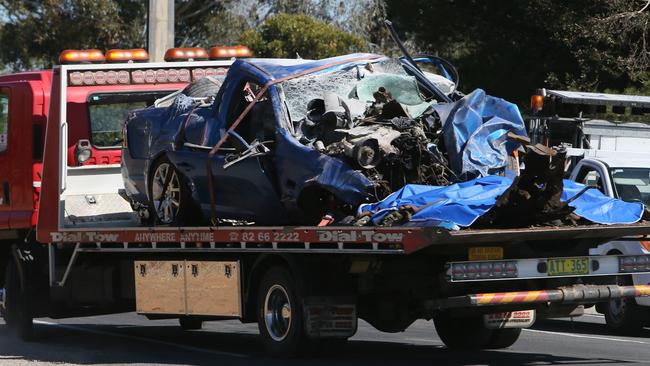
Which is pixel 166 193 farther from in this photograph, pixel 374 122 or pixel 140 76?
pixel 140 76

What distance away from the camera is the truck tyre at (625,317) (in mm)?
14320

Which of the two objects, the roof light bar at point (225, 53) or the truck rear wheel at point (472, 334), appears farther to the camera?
the roof light bar at point (225, 53)

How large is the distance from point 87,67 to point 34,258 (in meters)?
2.22

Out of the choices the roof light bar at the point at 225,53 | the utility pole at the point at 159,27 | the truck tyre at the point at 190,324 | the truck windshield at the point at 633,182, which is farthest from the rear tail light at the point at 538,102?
the utility pole at the point at 159,27

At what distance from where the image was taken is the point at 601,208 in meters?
10.3

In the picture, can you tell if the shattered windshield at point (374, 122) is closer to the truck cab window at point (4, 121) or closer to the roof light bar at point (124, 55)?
the roof light bar at point (124, 55)

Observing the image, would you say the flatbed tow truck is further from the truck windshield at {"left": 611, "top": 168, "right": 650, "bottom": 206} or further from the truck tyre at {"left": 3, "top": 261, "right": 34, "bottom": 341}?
the truck windshield at {"left": 611, "top": 168, "right": 650, "bottom": 206}

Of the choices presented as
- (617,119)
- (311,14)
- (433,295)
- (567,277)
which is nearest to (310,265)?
(433,295)

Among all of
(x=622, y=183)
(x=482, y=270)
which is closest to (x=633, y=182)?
(x=622, y=183)

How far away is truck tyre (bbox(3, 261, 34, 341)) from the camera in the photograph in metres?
14.3

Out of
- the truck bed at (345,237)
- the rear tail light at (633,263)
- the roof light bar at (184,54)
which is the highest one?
the roof light bar at (184,54)

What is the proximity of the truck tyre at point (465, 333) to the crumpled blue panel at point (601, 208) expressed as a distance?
209 centimetres

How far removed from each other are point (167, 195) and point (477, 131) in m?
3.42

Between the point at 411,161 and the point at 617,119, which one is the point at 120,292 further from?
the point at 617,119
